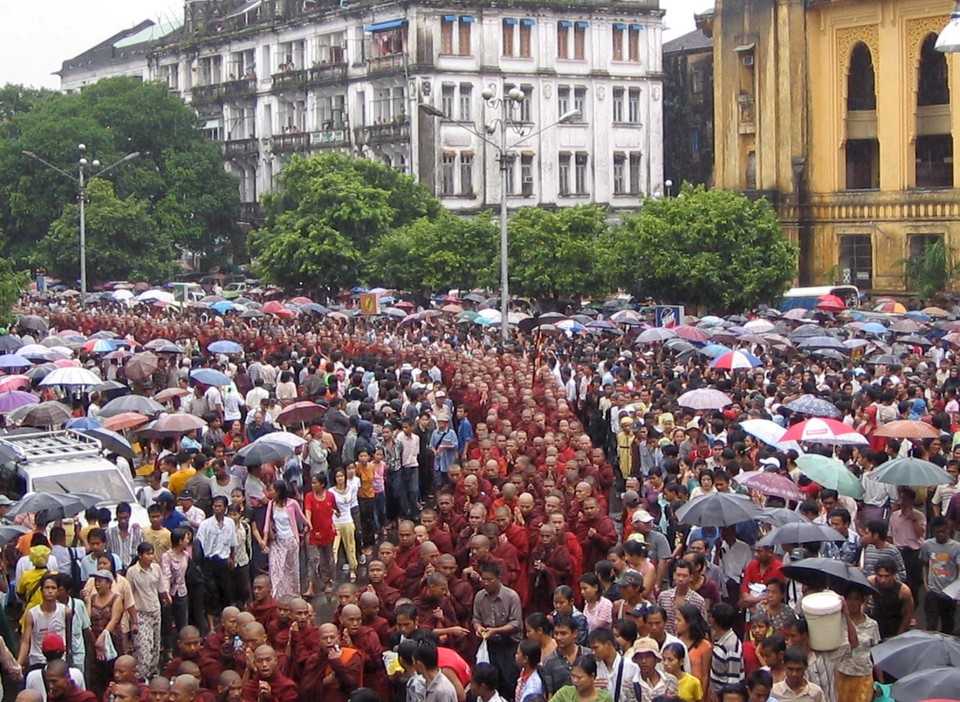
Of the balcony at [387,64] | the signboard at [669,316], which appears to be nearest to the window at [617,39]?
the balcony at [387,64]

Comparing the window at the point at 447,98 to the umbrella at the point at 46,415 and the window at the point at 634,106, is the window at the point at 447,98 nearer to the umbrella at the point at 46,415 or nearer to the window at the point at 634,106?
the window at the point at 634,106

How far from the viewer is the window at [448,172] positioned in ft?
180

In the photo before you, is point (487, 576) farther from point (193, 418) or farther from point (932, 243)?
point (932, 243)

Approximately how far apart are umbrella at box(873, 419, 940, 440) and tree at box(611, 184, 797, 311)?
799 inches

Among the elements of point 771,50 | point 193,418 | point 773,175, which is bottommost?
point 193,418

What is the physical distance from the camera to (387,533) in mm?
17438

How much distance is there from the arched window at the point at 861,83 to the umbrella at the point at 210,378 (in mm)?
28895

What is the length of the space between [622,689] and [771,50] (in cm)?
3982

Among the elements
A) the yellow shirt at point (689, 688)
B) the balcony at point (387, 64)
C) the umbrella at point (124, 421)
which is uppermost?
the balcony at point (387, 64)

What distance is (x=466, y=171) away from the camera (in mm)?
55656

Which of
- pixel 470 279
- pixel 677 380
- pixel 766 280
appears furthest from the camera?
pixel 470 279

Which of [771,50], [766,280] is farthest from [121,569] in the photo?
[771,50]

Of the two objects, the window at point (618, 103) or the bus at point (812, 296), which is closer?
the bus at point (812, 296)

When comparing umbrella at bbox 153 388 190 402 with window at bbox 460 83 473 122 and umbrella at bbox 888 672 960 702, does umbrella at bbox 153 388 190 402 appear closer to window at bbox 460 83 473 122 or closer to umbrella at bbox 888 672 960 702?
umbrella at bbox 888 672 960 702
